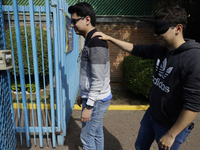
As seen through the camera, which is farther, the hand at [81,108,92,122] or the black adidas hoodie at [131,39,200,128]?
the hand at [81,108,92,122]

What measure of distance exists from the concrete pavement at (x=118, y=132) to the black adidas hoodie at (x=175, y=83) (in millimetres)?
1642

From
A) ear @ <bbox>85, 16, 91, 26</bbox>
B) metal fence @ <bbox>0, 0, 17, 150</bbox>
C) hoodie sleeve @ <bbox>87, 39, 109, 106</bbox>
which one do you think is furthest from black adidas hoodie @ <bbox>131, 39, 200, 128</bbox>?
metal fence @ <bbox>0, 0, 17, 150</bbox>

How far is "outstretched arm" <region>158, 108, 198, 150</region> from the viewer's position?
1.26m

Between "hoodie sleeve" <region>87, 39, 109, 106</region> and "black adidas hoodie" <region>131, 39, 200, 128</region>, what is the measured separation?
1.89 ft

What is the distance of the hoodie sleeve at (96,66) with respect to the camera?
1644 mm

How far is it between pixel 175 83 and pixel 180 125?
35 centimetres

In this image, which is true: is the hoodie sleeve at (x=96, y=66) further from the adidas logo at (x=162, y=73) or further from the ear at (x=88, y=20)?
the adidas logo at (x=162, y=73)

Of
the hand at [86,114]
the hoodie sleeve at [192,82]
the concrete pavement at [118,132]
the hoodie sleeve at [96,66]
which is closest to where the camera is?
the hoodie sleeve at [192,82]

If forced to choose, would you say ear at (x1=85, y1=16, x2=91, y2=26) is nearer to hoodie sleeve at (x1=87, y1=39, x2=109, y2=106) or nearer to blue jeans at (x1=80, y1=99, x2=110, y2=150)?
hoodie sleeve at (x1=87, y1=39, x2=109, y2=106)

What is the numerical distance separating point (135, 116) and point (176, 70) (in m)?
2.99

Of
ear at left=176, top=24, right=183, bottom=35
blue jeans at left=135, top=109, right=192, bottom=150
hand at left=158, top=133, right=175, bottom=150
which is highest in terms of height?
ear at left=176, top=24, right=183, bottom=35

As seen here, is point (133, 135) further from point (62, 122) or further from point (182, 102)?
point (182, 102)

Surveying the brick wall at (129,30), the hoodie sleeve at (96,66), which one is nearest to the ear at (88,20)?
the hoodie sleeve at (96,66)

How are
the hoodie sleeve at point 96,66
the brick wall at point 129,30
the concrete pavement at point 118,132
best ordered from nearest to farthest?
the hoodie sleeve at point 96,66 → the concrete pavement at point 118,132 → the brick wall at point 129,30
